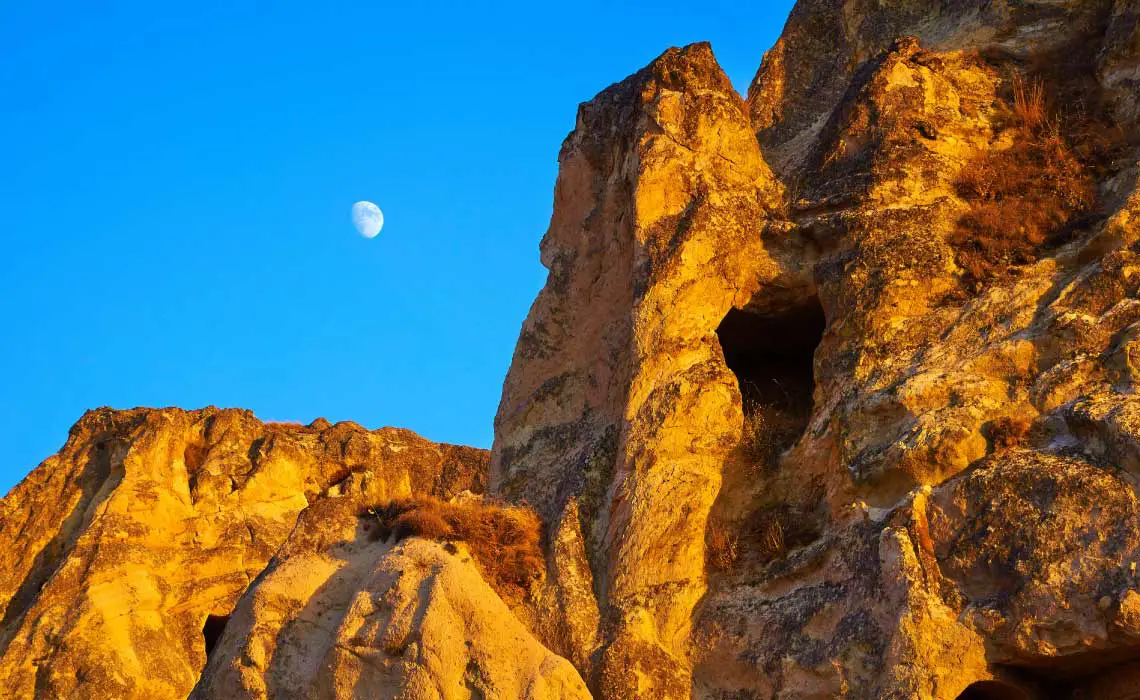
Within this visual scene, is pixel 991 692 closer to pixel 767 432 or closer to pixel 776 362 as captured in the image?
pixel 767 432

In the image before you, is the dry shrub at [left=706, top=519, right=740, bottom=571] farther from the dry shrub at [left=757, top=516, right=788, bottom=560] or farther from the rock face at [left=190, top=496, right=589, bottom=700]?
the rock face at [left=190, top=496, right=589, bottom=700]

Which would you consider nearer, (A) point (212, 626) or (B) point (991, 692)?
(B) point (991, 692)

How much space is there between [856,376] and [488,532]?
3.67 metres

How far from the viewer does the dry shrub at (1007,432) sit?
9.85 meters

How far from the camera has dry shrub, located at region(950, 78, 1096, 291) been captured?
12102 millimetres

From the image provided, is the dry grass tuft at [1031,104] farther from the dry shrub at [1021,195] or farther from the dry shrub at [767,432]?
the dry shrub at [767,432]

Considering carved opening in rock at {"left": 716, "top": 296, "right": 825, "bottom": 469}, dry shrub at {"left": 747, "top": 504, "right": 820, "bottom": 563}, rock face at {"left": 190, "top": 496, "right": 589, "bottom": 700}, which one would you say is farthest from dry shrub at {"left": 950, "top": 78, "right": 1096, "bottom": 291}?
rock face at {"left": 190, "top": 496, "right": 589, "bottom": 700}

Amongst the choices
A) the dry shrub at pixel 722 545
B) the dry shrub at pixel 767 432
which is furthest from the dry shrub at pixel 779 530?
the dry shrub at pixel 767 432

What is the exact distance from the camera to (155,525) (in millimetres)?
21828

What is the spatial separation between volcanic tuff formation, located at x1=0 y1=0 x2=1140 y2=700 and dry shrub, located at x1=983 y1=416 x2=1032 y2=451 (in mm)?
25

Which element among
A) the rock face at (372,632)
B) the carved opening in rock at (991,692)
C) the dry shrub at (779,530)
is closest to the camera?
the carved opening in rock at (991,692)

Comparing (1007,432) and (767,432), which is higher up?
(767,432)

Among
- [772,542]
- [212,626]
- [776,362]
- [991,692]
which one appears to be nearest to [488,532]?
[772,542]

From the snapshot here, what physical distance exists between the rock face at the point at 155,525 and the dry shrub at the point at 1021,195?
13.8 meters
